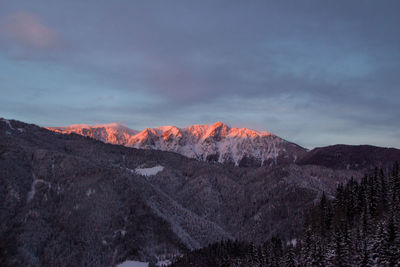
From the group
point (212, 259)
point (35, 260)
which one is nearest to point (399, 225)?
point (212, 259)

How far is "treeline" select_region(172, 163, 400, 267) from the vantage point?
7981 centimetres

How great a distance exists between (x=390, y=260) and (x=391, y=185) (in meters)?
51.2

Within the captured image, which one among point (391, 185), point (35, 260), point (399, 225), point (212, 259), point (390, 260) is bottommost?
point (35, 260)

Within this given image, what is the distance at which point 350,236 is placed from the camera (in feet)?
314

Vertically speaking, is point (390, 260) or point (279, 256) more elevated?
point (390, 260)

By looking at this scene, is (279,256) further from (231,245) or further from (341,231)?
(231,245)

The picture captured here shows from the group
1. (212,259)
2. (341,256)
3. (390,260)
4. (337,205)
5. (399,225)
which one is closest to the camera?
(390,260)

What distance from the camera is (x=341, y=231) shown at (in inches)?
3883

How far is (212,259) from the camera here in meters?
172

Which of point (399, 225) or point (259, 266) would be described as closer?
point (399, 225)

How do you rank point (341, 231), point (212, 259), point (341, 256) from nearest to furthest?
1. point (341, 256)
2. point (341, 231)
3. point (212, 259)

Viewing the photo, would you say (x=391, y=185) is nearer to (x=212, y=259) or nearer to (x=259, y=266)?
(x=259, y=266)

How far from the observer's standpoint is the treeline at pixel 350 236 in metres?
79.8

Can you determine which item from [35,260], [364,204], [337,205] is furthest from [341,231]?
[35,260]
